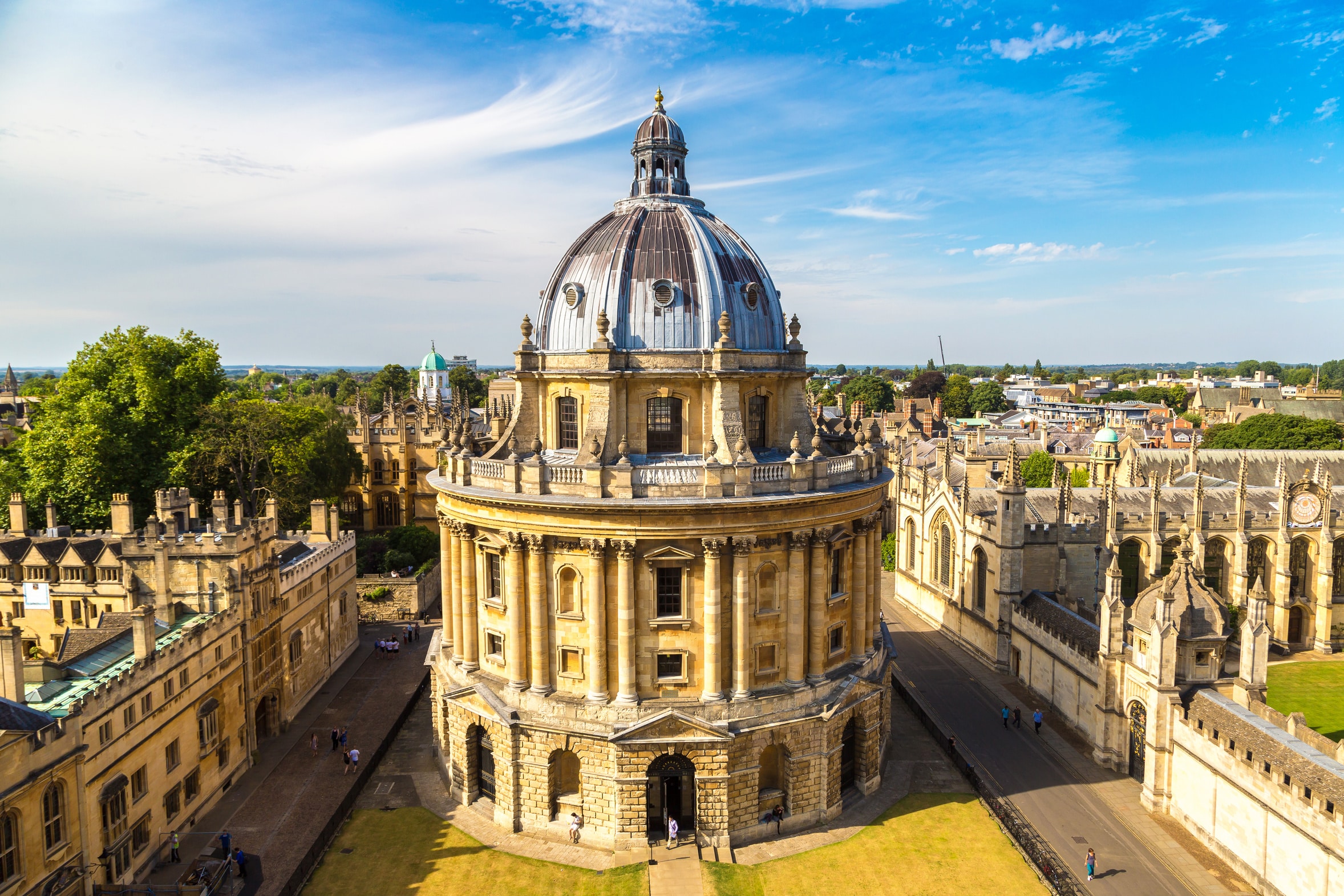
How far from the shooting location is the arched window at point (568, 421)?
39.2m

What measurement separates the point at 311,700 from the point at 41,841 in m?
24.6

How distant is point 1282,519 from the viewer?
60.6m

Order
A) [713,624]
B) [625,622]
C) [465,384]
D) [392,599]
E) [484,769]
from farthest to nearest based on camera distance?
[465,384], [392,599], [484,769], [713,624], [625,622]

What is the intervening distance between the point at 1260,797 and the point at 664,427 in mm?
27046

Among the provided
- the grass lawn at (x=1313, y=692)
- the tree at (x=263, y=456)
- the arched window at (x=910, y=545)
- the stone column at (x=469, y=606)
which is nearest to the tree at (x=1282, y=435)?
the grass lawn at (x=1313, y=692)

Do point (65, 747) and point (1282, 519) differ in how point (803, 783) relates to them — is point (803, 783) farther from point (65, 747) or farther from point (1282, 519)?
point (1282, 519)

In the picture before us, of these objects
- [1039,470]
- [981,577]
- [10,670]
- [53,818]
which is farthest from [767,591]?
[1039,470]

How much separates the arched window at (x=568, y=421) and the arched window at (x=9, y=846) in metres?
23.5

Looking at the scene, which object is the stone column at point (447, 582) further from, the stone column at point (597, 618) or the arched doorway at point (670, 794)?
the arched doorway at point (670, 794)

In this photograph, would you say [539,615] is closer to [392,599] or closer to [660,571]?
[660,571]

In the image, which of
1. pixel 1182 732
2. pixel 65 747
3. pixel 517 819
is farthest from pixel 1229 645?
pixel 65 747

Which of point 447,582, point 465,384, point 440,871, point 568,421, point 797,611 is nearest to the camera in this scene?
point 440,871

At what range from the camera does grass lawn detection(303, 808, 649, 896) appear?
1264 inches

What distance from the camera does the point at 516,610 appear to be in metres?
35.9
